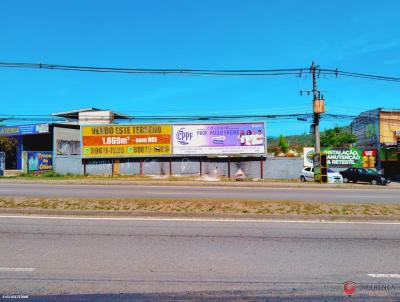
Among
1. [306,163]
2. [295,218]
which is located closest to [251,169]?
[306,163]

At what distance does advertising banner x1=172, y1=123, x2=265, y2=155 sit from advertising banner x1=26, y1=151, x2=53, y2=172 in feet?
46.7

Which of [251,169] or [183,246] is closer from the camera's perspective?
[183,246]

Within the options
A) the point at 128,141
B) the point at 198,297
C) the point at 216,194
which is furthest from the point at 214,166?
the point at 198,297

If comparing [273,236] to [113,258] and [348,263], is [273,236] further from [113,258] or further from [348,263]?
[113,258]

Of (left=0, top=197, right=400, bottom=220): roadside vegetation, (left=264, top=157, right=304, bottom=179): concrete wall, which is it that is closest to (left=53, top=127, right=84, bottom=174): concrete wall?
(left=264, top=157, right=304, bottom=179): concrete wall

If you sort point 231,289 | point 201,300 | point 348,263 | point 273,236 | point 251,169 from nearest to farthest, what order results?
point 201,300
point 231,289
point 348,263
point 273,236
point 251,169

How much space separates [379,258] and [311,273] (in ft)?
5.40

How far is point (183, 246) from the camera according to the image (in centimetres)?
696

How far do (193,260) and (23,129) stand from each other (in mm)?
47189

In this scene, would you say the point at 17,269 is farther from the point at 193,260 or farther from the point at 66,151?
the point at 66,151

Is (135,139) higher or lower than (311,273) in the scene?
higher

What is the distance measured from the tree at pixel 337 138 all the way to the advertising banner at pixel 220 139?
100ft

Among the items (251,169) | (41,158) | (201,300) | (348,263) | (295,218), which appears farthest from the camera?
(41,158)

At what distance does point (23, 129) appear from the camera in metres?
47.2
